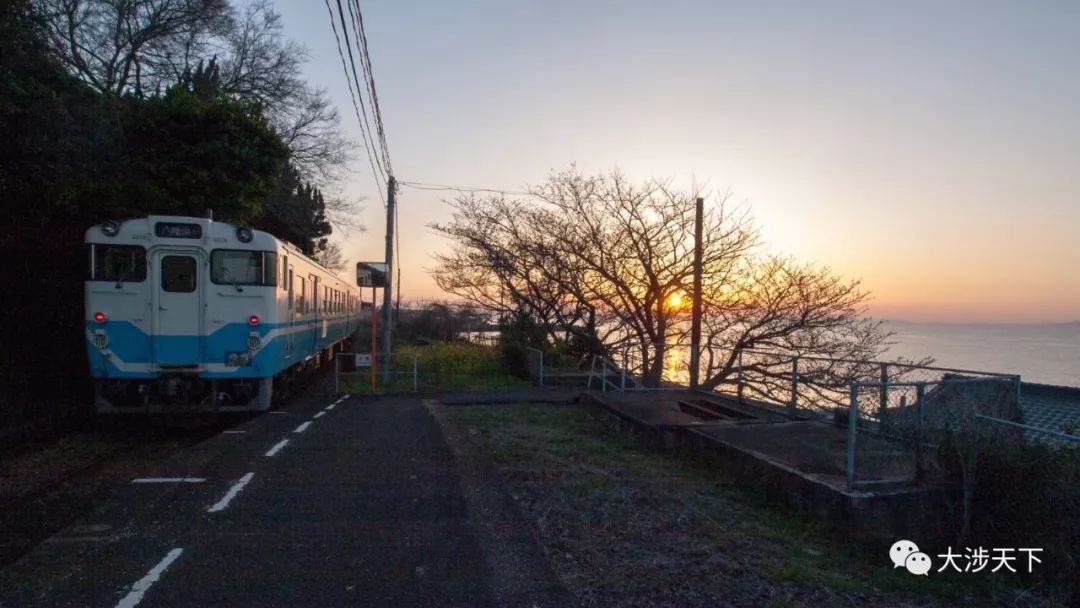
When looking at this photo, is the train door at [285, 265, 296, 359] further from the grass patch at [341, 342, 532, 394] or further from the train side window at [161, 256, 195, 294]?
the grass patch at [341, 342, 532, 394]

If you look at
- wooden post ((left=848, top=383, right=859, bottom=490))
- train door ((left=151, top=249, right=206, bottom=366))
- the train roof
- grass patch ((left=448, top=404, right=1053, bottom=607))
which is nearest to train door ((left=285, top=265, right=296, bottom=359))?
the train roof

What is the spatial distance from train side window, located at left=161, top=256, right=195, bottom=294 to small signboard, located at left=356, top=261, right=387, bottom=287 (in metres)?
7.57

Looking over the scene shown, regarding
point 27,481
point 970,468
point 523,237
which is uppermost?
point 523,237

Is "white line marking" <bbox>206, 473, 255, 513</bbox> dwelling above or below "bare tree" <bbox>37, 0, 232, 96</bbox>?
below

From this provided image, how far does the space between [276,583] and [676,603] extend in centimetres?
249

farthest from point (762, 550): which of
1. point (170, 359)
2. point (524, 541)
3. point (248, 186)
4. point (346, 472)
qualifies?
point (248, 186)

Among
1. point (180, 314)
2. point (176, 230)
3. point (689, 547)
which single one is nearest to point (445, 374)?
point (180, 314)

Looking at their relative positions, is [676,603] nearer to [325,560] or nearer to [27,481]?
[325,560]

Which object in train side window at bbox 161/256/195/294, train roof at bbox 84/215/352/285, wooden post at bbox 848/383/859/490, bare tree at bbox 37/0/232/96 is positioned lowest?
wooden post at bbox 848/383/859/490

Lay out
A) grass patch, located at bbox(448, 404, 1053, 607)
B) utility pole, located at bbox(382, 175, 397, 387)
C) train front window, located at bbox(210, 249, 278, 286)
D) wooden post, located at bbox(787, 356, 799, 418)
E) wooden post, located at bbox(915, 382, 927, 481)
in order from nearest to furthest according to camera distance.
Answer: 1. grass patch, located at bbox(448, 404, 1053, 607)
2. wooden post, located at bbox(915, 382, 927, 481)
3. wooden post, located at bbox(787, 356, 799, 418)
4. train front window, located at bbox(210, 249, 278, 286)
5. utility pole, located at bbox(382, 175, 397, 387)

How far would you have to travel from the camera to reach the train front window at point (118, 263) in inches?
434

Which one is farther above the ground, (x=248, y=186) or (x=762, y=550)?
(x=248, y=186)

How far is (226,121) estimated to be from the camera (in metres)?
17.7

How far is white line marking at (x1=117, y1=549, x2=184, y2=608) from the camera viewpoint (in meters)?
4.55
